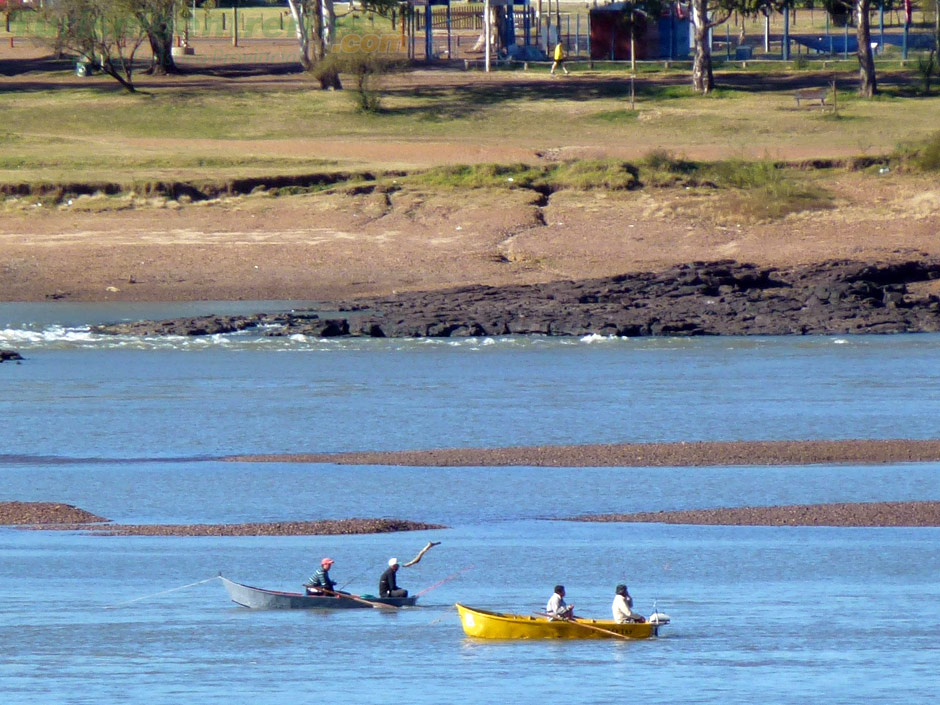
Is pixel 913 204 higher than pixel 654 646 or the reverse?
higher

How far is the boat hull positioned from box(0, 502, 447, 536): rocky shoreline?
2.93 metres

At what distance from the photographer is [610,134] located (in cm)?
5119

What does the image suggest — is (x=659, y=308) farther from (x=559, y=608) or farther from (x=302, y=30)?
(x=302, y=30)

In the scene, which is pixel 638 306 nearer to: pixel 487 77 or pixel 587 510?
pixel 587 510

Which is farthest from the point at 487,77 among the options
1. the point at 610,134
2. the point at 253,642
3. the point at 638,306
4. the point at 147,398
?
the point at 253,642

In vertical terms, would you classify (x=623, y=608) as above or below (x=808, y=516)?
above

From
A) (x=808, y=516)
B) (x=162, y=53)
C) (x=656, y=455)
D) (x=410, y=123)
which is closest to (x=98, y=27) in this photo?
(x=162, y=53)

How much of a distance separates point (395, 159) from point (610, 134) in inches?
298

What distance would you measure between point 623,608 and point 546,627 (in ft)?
2.70

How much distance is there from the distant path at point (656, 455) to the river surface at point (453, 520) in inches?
19.5

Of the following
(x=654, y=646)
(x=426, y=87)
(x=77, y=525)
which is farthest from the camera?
(x=426, y=87)

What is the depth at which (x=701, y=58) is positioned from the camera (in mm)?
55875

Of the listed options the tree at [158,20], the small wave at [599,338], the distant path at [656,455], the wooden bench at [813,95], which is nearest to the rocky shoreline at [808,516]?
the distant path at [656,455]

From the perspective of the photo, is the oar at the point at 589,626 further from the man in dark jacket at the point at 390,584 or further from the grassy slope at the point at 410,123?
the grassy slope at the point at 410,123
